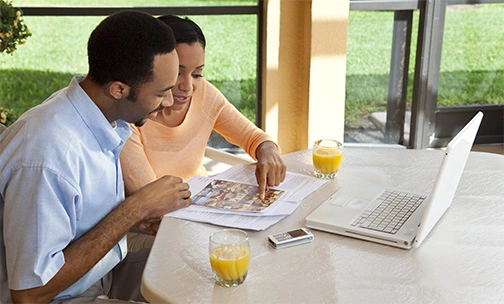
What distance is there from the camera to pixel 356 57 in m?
4.07


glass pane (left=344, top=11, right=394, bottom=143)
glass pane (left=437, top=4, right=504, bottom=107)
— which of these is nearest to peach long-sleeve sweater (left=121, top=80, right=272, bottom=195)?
glass pane (left=344, top=11, right=394, bottom=143)

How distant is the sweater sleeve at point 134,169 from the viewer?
2041 mm

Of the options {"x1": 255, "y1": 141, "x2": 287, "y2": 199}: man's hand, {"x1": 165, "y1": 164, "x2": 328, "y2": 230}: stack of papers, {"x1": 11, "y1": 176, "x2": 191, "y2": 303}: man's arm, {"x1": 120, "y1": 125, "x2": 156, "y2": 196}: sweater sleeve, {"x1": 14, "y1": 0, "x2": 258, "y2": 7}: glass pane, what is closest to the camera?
{"x1": 11, "y1": 176, "x2": 191, "y2": 303}: man's arm

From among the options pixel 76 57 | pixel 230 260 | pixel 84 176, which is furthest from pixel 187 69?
pixel 76 57

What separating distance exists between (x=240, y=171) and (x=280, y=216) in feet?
1.27

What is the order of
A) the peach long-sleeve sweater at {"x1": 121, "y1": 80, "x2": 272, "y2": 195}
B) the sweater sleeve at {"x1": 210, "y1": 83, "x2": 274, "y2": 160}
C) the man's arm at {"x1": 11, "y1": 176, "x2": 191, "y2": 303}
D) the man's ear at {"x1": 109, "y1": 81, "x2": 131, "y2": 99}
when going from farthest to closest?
the sweater sleeve at {"x1": 210, "y1": 83, "x2": 274, "y2": 160} < the peach long-sleeve sweater at {"x1": 121, "y1": 80, "x2": 272, "y2": 195} < the man's ear at {"x1": 109, "y1": 81, "x2": 131, "y2": 99} < the man's arm at {"x1": 11, "y1": 176, "x2": 191, "y2": 303}

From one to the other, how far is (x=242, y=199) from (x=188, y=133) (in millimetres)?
546

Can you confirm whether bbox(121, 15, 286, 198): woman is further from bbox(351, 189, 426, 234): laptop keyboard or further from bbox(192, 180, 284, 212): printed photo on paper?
bbox(351, 189, 426, 234): laptop keyboard

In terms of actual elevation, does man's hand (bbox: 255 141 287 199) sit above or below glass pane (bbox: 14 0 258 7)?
below

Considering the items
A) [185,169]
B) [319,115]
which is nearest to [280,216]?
[185,169]

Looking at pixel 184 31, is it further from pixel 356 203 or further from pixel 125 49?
pixel 356 203

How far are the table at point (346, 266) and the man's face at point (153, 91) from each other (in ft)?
0.98

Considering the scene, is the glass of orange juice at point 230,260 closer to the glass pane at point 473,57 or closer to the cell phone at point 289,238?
the cell phone at point 289,238

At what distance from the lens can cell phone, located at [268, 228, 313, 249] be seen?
1.56 metres
